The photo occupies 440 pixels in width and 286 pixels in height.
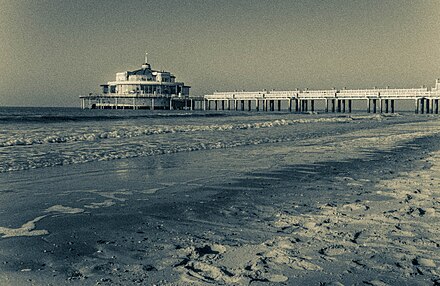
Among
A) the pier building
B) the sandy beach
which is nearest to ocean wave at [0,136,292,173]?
the sandy beach

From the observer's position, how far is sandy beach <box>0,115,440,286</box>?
3.40 metres

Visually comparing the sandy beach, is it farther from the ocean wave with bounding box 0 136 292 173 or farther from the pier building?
the pier building

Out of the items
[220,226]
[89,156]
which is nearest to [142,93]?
[89,156]

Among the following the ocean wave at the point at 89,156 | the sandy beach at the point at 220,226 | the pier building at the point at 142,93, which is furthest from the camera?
the pier building at the point at 142,93

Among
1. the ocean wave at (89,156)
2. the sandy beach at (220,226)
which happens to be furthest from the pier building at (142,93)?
the sandy beach at (220,226)

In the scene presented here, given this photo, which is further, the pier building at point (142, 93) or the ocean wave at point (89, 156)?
the pier building at point (142, 93)

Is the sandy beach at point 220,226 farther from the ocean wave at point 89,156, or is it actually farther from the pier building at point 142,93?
the pier building at point 142,93

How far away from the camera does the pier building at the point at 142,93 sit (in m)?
104

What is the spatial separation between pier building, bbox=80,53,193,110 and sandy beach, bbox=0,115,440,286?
9410 centimetres

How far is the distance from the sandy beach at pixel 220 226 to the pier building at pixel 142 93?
94102mm

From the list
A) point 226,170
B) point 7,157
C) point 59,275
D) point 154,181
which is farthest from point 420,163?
point 7,157

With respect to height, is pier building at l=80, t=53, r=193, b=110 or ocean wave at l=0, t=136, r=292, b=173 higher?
pier building at l=80, t=53, r=193, b=110

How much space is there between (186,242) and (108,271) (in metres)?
0.91

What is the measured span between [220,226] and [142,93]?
4047 inches
